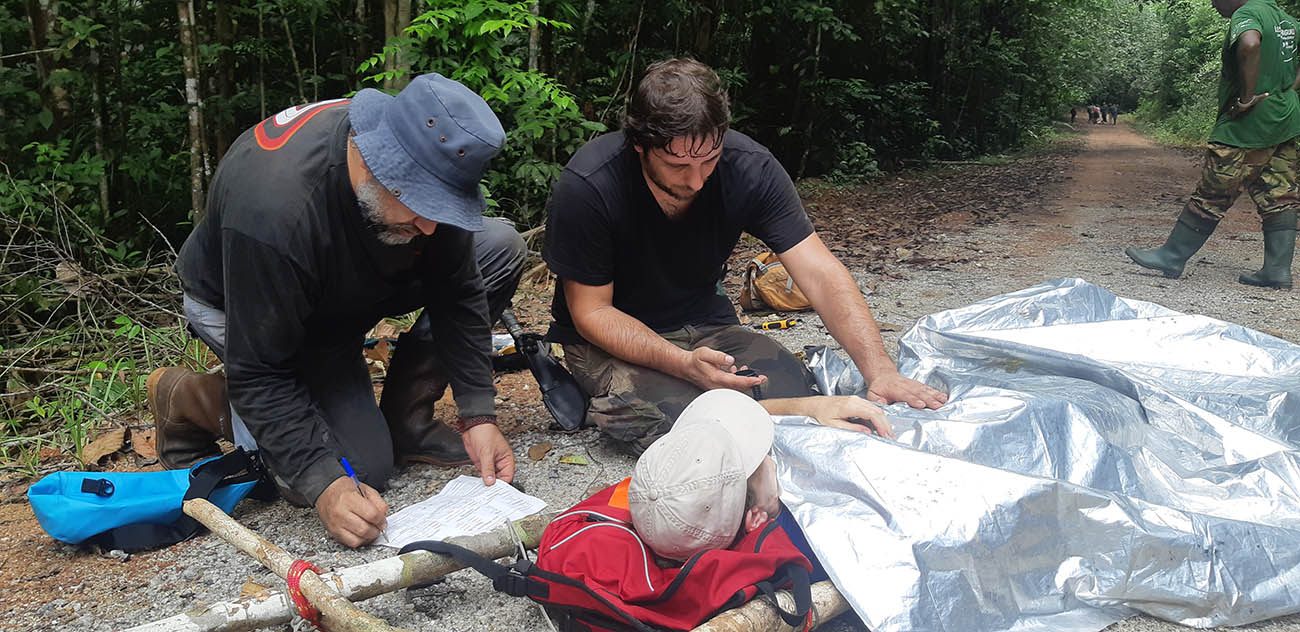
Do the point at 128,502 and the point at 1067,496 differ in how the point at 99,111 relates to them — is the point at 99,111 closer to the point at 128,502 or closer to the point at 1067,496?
the point at 128,502

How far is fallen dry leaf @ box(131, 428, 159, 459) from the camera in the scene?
10.6 feet

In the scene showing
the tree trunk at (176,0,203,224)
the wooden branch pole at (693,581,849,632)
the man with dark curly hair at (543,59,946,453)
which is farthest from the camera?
the tree trunk at (176,0,203,224)

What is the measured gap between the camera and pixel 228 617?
182 cm

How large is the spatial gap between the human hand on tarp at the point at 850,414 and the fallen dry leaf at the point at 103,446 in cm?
259

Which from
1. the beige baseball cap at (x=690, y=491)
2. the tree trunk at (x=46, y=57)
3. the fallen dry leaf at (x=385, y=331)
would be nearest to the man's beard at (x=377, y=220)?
the beige baseball cap at (x=690, y=491)

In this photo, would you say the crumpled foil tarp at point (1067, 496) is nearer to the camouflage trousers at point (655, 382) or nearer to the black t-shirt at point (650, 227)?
the camouflage trousers at point (655, 382)

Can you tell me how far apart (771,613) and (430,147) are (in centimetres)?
132

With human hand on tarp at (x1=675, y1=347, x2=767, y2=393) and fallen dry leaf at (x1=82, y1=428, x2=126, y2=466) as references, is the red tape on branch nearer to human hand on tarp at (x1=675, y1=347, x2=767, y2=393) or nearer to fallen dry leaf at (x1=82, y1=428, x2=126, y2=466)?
human hand on tarp at (x1=675, y1=347, x2=767, y2=393)

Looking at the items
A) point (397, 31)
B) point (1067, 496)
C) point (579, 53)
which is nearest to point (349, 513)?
point (1067, 496)

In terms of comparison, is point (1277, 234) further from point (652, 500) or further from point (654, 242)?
point (652, 500)

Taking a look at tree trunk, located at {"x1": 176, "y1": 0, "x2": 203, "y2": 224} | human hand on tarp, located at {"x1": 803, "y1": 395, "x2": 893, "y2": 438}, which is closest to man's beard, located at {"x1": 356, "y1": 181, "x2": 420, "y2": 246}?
human hand on tarp, located at {"x1": 803, "y1": 395, "x2": 893, "y2": 438}

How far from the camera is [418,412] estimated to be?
9.85 feet

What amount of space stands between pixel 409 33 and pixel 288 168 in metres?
3.14

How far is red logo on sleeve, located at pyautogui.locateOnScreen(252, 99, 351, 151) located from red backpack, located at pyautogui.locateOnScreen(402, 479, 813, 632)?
3.76 ft
